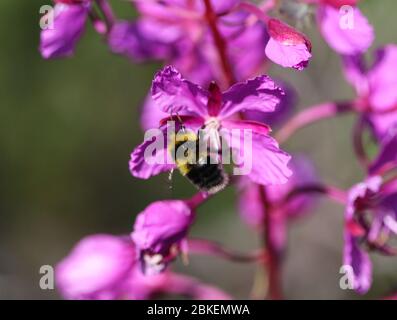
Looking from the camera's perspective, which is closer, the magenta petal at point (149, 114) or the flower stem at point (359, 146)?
the flower stem at point (359, 146)

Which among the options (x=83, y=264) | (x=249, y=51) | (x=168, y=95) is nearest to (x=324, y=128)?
(x=249, y=51)

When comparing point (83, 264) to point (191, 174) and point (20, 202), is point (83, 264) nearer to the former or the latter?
point (191, 174)

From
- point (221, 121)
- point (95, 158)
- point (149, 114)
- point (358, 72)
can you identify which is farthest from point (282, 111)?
point (95, 158)

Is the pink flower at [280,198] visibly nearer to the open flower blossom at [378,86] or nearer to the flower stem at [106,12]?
the open flower blossom at [378,86]

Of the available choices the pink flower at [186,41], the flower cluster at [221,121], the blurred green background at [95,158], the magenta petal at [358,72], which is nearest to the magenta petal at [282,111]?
the flower cluster at [221,121]

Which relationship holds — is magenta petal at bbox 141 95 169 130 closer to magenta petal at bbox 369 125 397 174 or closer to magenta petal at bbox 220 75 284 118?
magenta petal at bbox 220 75 284 118

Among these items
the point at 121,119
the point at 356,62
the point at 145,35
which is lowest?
the point at 356,62

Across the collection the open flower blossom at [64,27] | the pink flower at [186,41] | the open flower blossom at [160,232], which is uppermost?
the pink flower at [186,41]
